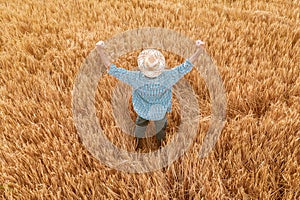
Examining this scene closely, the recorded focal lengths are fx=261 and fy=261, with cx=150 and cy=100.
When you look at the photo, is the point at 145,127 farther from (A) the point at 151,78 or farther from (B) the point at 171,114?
(A) the point at 151,78

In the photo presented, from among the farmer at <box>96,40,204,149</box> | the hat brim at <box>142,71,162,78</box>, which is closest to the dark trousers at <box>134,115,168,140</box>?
the farmer at <box>96,40,204,149</box>

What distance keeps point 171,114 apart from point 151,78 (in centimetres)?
40

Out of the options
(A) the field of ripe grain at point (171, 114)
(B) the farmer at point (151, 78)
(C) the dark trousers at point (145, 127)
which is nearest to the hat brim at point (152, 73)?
(B) the farmer at point (151, 78)

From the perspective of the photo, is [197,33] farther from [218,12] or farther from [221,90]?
[221,90]

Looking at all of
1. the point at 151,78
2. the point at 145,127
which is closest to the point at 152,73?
the point at 151,78

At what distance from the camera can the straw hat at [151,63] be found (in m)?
1.10

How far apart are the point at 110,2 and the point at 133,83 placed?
1.77 meters

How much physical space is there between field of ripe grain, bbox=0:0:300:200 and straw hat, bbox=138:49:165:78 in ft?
1.37

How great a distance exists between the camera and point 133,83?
1.21 meters

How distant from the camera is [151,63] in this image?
1096 millimetres

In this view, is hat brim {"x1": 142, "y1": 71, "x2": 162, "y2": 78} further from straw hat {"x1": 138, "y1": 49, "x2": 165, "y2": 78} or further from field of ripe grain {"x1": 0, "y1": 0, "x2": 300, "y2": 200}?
field of ripe grain {"x1": 0, "y1": 0, "x2": 300, "y2": 200}

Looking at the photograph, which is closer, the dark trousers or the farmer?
the farmer

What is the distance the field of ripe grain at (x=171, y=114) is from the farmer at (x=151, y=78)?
228 mm

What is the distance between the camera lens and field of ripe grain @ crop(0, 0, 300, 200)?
3.86 ft
